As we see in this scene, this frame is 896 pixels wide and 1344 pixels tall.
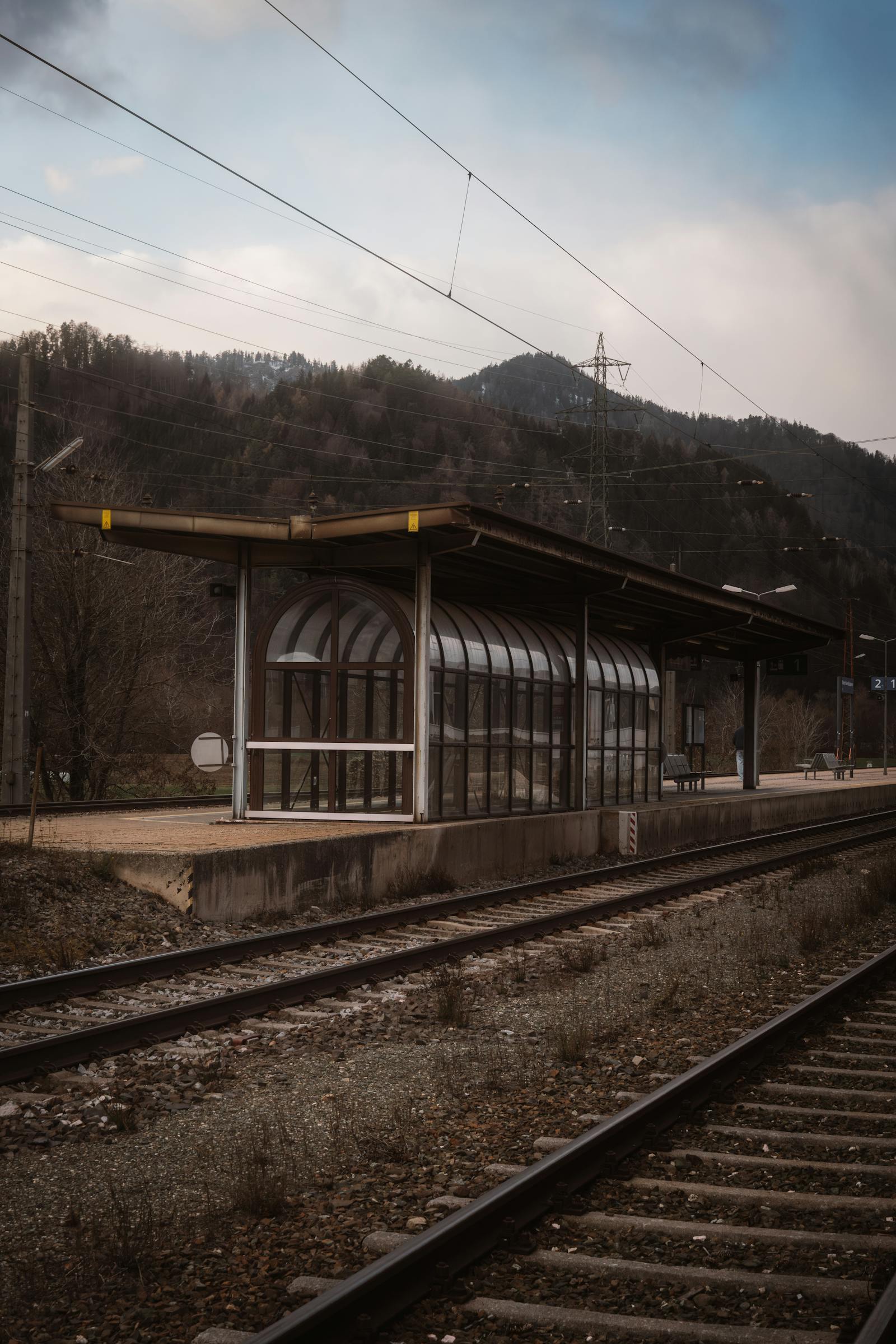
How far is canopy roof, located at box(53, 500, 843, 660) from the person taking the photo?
16.6 m

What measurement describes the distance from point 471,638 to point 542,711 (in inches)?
112

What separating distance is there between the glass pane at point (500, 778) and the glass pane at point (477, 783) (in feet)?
0.79

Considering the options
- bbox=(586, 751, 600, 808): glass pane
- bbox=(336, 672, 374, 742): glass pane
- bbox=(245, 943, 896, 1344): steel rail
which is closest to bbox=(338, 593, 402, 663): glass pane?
bbox=(336, 672, 374, 742): glass pane

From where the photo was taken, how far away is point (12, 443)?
156 feet

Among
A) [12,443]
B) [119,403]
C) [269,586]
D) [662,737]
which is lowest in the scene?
[662,737]

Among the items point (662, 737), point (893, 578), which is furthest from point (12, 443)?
point (893, 578)

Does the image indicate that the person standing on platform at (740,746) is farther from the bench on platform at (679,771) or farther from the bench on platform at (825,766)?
the bench on platform at (825,766)

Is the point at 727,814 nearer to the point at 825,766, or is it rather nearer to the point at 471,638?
the point at 471,638

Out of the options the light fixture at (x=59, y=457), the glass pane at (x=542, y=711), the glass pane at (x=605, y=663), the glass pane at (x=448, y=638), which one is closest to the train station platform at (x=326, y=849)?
the glass pane at (x=542, y=711)

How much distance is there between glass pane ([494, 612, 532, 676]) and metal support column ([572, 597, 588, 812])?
59.6 inches

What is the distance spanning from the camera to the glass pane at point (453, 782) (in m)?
18.3

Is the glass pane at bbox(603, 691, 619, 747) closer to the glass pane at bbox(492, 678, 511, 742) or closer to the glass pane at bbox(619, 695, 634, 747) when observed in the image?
the glass pane at bbox(619, 695, 634, 747)

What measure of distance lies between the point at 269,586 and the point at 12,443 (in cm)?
1566

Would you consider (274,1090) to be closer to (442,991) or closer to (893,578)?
(442,991)
